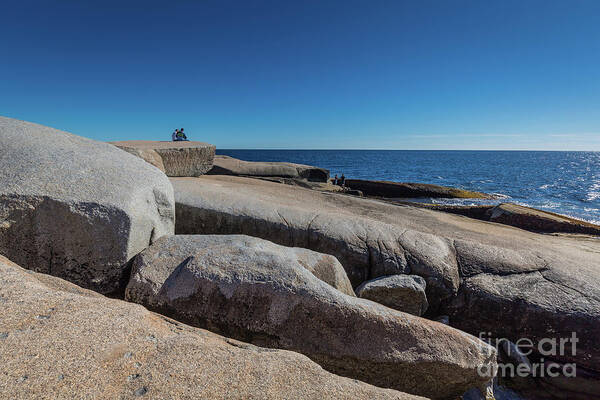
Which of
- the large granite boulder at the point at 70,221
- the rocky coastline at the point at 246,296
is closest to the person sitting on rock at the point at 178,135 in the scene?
the rocky coastline at the point at 246,296

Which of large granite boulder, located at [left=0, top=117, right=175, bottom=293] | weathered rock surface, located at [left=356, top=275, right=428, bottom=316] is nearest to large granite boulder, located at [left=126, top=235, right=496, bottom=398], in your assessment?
large granite boulder, located at [left=0, top=117, right=175, bottom=293]

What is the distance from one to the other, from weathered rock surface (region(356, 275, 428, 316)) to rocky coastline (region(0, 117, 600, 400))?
24 mm

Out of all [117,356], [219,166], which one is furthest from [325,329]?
[219,166]

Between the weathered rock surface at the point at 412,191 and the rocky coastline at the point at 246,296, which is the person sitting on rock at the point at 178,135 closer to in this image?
the rocky coastline at the point at 246,296

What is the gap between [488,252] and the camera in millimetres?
5660

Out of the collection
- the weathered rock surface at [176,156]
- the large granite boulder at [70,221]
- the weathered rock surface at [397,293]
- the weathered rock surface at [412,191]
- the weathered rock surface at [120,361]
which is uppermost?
the weathered rock surface at [176,156]

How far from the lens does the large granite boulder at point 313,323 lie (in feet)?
9.88

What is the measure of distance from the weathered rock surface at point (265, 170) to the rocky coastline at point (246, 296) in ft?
36.1

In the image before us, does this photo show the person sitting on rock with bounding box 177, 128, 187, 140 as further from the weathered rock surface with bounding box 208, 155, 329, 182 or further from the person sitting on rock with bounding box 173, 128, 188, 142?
the weathered rock surface with bounding box 208, 155, 329, 182

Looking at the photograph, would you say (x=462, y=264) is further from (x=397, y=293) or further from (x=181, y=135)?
(x=181, y=135)

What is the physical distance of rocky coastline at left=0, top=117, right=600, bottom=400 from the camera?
2033 mm

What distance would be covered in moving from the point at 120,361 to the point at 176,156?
7.71 metres

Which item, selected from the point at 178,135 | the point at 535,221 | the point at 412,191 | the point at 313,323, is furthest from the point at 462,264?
the point at 412,191

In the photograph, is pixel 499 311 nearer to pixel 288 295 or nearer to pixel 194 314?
pixel 288 295
